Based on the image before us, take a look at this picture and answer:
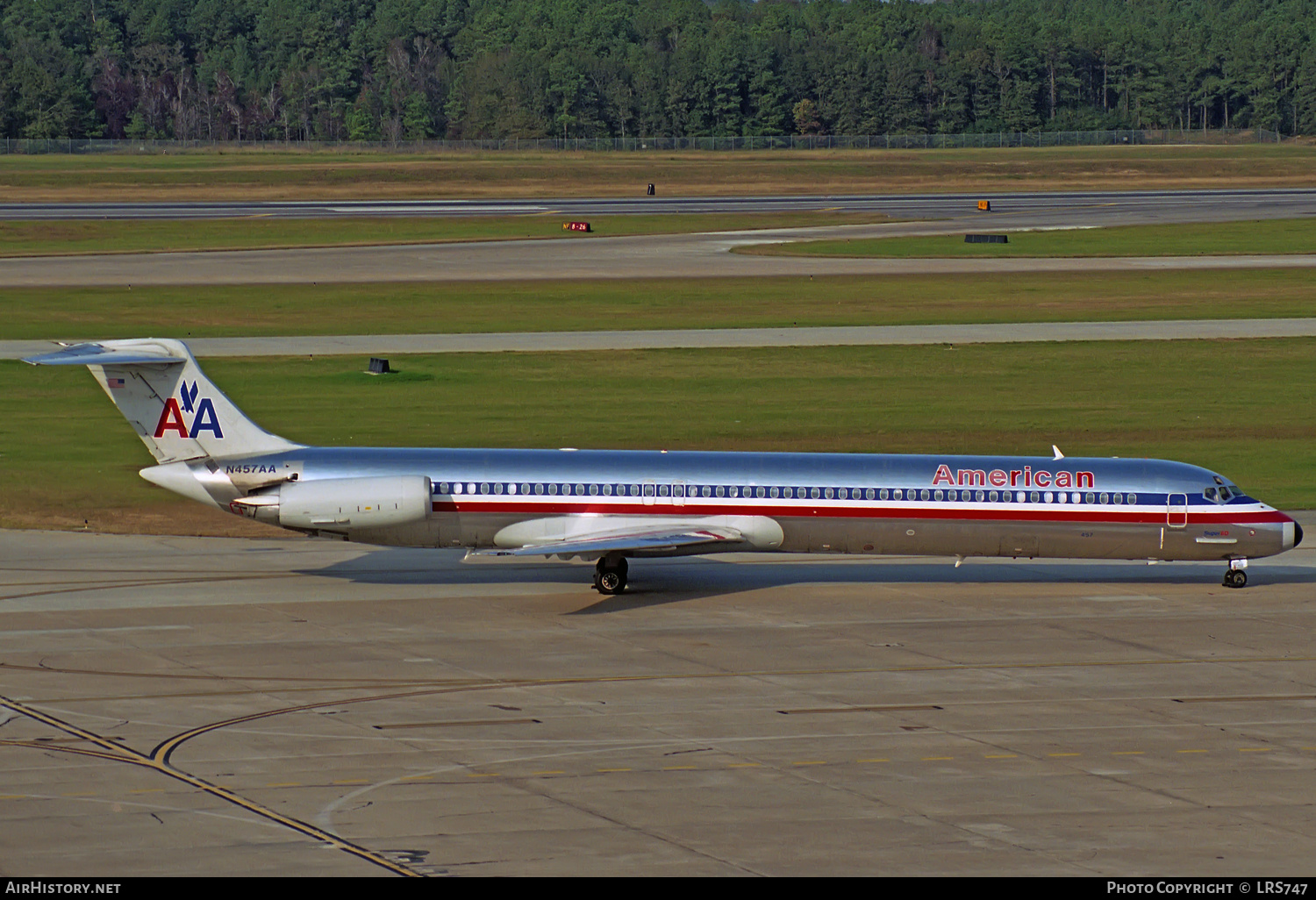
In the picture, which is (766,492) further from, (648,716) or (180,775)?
(180,775)

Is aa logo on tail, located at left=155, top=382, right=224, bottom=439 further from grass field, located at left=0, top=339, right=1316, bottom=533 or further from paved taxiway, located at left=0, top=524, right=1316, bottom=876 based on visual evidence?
grass field, located at left=0, top=339, right=1316, bottom=533

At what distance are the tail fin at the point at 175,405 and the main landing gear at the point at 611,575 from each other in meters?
7.78

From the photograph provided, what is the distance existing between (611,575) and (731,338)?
40.0 metres

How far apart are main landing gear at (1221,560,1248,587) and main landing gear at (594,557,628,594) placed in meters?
14.2

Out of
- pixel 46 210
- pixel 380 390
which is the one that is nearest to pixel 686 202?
pixel 46 210

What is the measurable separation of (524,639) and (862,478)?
28.8 ft

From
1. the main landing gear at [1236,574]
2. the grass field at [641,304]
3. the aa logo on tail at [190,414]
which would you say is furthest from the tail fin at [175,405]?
the grass field at [641,304]

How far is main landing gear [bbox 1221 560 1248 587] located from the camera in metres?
38.6

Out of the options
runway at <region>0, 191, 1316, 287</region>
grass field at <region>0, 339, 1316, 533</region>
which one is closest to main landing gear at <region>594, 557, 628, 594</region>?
grass field at <region>0, 339, 1316, 533</region>

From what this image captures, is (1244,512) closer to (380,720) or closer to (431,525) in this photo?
(431,525)

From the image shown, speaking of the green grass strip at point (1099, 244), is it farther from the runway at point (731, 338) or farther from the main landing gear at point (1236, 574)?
the main landing gear at point (1236, 574)

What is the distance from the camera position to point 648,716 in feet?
92.1

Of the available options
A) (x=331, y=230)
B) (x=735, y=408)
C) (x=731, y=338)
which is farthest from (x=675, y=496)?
(x=331, y=230)

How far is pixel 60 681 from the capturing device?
97.3 feet
